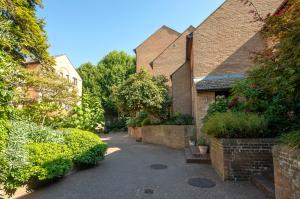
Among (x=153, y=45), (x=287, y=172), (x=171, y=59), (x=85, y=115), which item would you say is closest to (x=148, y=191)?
(x=287, y=172)

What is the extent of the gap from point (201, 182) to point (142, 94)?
8.86m

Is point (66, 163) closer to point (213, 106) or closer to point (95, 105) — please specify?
point (213, 106)

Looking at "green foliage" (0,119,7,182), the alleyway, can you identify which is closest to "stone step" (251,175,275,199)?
the alleyway

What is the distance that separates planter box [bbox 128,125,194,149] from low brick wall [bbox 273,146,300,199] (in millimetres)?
8164

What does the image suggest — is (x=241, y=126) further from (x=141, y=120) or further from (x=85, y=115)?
(x=141, y=120)

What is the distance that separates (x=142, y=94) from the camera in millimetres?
14109

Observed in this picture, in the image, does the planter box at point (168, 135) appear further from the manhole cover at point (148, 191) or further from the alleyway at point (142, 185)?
the manhole cover at point (148, 191)

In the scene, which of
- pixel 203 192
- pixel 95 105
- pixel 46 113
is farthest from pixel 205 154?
pixel 95 105

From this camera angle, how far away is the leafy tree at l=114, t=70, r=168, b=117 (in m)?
14.0

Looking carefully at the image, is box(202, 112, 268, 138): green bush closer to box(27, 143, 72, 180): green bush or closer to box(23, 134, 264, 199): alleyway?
box(23, 134, 264, 199): alleyway

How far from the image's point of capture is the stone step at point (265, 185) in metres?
4.53

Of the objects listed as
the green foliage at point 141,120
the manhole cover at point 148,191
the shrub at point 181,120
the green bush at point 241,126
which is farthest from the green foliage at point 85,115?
the green bush at point 241,126

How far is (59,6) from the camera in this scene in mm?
9992

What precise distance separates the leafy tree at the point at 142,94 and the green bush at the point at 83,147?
6206 millimetres
